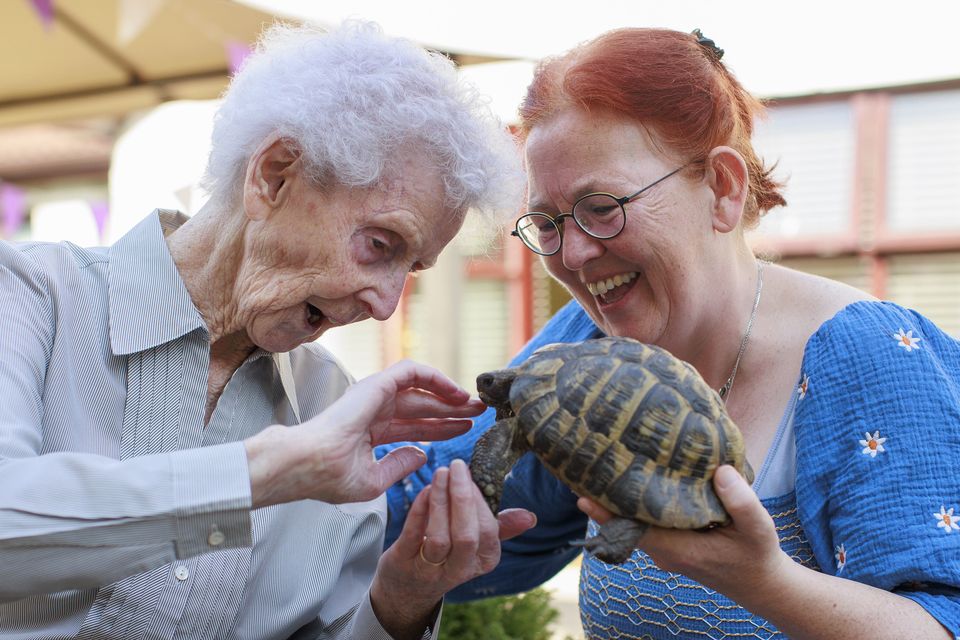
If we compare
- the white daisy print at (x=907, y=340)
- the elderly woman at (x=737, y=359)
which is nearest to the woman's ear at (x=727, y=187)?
the elderly woman at (x=737, y=359)

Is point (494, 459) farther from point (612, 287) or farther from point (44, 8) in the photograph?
A: point (44, 8)

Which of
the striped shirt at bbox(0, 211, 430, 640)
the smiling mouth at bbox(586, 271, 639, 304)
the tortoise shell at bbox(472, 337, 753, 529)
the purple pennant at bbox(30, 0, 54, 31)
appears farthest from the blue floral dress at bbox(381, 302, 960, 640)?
the purple pennant at bbox(30, 0, 54, 31)

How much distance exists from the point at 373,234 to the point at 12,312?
73 centimetres

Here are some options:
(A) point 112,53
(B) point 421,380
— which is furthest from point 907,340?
(A) point 112,53

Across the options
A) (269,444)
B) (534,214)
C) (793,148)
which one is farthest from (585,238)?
(793,148)

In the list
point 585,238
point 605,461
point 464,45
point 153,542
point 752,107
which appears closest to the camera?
point 153,542

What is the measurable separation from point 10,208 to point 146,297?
762 cm

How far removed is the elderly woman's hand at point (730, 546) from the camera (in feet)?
5.17

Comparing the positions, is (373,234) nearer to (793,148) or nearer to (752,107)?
(752,107)

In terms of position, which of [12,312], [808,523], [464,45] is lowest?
[808,523]

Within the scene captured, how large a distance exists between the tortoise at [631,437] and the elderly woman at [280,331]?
0.21m

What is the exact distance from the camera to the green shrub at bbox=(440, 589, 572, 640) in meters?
3.31

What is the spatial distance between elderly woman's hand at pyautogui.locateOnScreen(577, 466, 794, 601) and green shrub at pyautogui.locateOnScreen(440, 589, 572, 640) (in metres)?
1.67

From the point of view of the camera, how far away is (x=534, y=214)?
2291 mm
